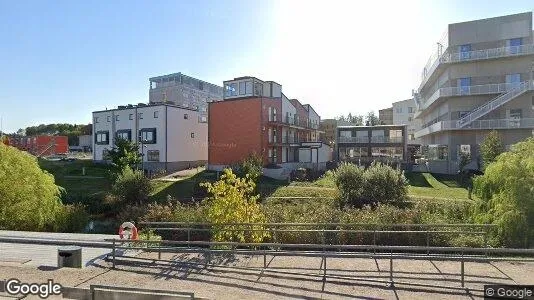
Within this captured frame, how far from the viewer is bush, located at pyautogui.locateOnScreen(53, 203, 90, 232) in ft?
67.7

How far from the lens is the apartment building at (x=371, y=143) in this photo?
50594mm

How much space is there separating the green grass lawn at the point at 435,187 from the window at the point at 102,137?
3778 cm

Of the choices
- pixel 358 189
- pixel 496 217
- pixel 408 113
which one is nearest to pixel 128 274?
pixel 496 217

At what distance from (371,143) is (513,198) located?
1583 inches

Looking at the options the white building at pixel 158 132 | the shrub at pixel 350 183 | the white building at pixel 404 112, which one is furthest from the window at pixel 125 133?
the white building at pixel 404 112

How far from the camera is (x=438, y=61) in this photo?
142ft

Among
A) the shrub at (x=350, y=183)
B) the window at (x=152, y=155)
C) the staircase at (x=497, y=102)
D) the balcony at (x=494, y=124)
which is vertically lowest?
the shrub at (x=350, y=183)

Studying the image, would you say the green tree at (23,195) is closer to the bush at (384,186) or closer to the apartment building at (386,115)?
the bush at (384,186)

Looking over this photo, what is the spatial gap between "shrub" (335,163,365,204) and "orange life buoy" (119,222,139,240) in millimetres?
14769

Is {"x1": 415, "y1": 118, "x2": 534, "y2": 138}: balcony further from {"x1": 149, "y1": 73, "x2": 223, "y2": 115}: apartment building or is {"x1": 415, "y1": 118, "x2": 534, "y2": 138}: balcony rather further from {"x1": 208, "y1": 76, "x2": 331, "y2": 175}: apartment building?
{"x1": 149, "y1": 73, "x2": 223, "y2": 115}: apartment building

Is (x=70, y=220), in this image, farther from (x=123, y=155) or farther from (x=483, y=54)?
(x=483, y=54)

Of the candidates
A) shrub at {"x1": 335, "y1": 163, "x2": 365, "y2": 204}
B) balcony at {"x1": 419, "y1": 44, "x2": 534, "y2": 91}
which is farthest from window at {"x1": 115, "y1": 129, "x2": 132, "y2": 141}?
balcony at {"x1": 419, "y1": 44, "x2": 534, "y2": 91}

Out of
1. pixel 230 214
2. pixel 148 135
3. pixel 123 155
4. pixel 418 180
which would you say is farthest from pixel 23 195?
pixel 418 180

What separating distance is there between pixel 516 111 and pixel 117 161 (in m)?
39.6
